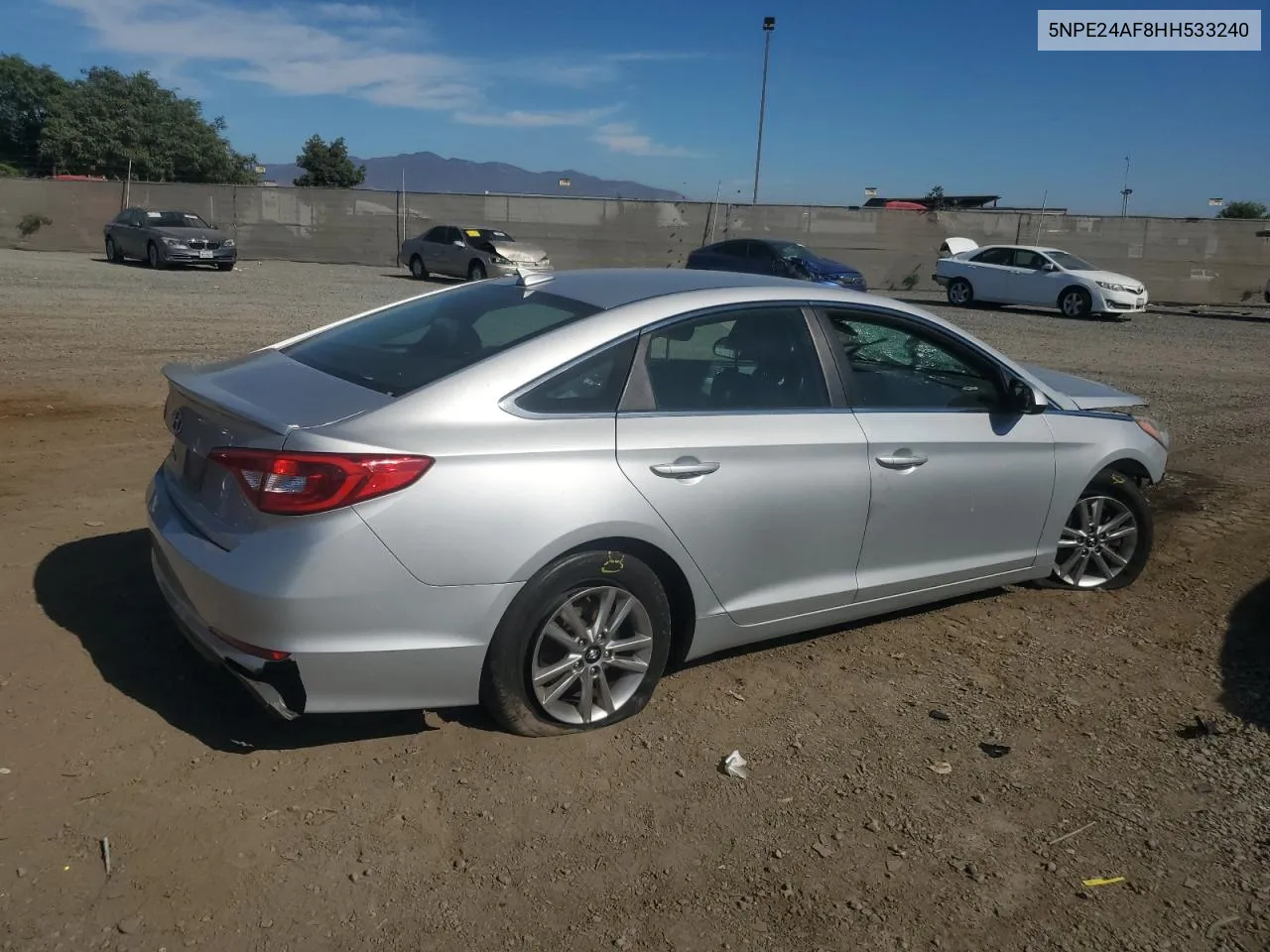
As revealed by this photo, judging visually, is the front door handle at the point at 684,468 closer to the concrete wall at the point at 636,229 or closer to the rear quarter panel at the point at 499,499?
the rear quarter panel at the point at 499,499

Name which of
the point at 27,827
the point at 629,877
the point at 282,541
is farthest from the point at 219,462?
the point at 629,877

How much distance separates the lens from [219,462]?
3.42 m

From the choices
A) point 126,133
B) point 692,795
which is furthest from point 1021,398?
point 126,133

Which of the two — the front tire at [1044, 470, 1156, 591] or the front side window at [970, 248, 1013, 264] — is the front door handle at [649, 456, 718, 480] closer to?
the front tire at [1044, 470, 1156, 591]

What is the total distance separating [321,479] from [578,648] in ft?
3.45

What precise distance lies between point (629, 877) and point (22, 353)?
33.1 feet

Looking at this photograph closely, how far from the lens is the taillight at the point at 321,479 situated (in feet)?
10.5

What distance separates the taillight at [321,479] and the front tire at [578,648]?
565mm

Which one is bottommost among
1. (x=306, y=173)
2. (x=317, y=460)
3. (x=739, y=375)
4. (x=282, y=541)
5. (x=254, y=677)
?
(x=254, y=677)

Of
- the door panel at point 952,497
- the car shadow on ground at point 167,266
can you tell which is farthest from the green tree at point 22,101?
the door panel at point 952,497

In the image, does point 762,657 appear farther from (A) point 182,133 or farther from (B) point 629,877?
(A) point 182,133

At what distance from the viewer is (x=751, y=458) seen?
3.93m

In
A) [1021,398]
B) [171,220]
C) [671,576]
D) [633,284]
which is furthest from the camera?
[171,220]

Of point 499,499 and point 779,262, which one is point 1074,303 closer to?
point 779,262
